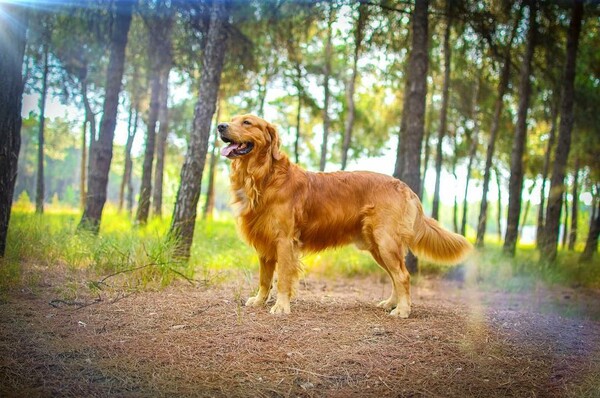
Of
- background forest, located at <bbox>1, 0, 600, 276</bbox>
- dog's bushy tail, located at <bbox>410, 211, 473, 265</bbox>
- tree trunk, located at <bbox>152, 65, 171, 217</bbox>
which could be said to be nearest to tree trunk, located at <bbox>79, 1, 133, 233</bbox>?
background forest, located at <bbox>1, 0, 600, 276</bbox>

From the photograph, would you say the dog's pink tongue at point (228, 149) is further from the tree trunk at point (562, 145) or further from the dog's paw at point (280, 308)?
the tree trunk at point (562, 145)

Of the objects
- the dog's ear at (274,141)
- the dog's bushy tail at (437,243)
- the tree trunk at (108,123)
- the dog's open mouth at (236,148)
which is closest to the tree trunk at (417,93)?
the dog's bushy tail at (437,243)

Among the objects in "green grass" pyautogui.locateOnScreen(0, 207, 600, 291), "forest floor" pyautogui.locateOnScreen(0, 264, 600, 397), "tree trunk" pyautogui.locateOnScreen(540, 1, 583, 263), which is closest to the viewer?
"forest floor" pyautogui.locateOnScreen(0, 264, 600, 397)

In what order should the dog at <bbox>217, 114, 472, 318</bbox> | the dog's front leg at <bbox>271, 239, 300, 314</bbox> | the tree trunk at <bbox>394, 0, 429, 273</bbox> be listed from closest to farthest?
the dog's front leg at <bbox>271, 239, 300, 314</bbox> < the dog at <bbox>217, 114, 472, 318</bbox> < the tree trunk at <bbox>394, 0, 429, 273</bbox>

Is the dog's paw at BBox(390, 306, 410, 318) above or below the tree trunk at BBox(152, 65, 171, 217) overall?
below

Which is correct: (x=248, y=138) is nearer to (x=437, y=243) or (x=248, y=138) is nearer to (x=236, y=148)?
(x=236, y=148)

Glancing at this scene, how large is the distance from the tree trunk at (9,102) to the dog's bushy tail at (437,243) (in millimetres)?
4653

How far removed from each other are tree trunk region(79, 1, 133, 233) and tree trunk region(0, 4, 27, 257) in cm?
325

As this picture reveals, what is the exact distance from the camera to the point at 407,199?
4.92 meters

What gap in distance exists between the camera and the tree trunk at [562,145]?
9.83 meters

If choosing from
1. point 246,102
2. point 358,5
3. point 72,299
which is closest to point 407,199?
point 72,299

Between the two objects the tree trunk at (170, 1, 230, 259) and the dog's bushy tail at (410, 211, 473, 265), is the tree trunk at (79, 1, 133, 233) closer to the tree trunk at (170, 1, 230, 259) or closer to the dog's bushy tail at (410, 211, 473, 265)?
the tree trunk at (170, 1, 230, 259)

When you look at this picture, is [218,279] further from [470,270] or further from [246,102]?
[246,102]

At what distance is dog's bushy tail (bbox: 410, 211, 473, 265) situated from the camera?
504cm
